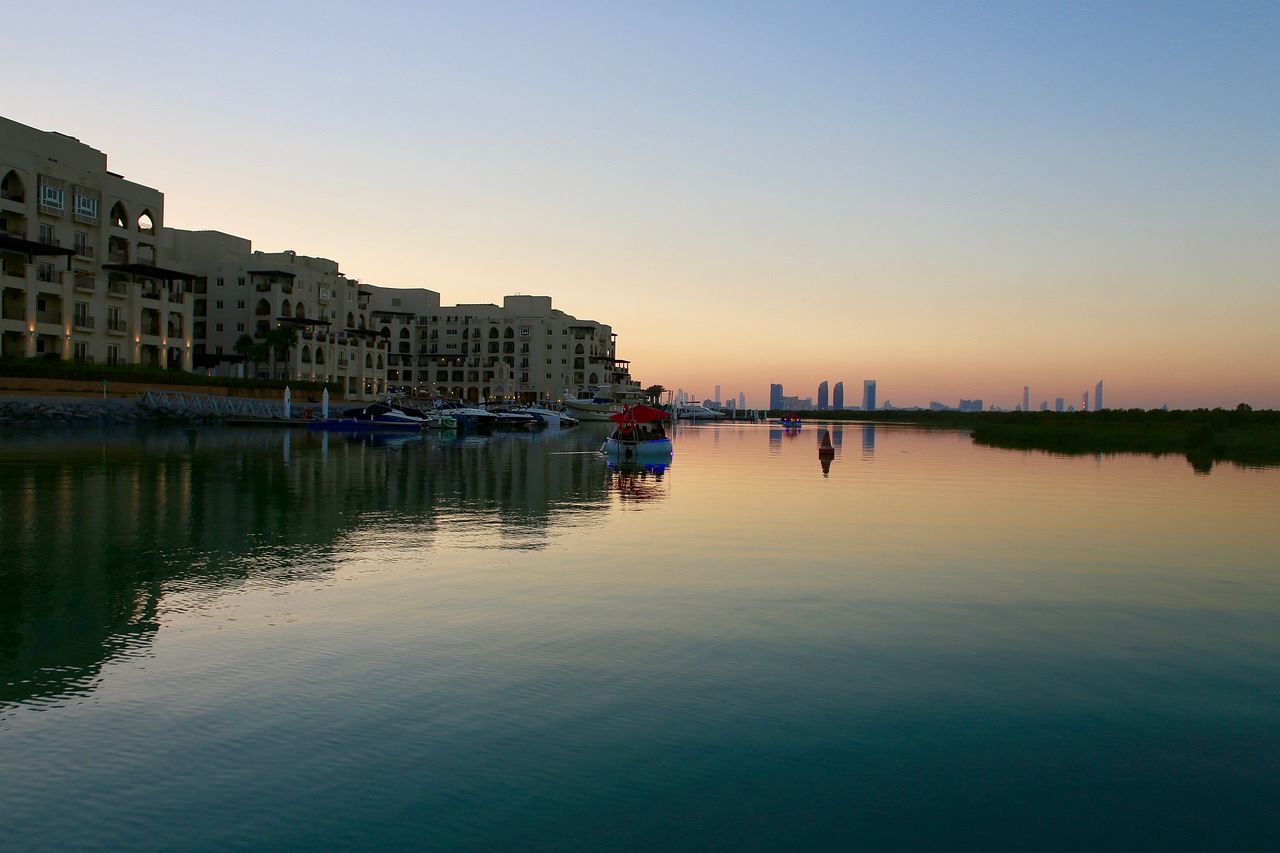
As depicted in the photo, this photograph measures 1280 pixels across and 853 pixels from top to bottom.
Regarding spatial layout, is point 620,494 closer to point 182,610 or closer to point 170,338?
point 182,610

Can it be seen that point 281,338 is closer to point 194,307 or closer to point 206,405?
point 194,307

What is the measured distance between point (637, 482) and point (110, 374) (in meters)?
66.1

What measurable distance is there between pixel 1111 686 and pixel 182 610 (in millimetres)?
12385

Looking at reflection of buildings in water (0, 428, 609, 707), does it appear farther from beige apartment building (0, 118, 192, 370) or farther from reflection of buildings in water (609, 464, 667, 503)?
beige apartment building (0, 118, 192, 370)

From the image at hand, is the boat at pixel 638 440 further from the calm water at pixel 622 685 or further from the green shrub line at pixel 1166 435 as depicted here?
the green shrub line at pixel 1166 435

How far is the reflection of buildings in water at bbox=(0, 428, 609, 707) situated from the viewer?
1191 cm

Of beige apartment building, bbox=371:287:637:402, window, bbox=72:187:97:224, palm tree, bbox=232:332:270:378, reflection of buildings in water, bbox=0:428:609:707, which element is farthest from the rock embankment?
beige apartment building, bbox=371:287:637:402

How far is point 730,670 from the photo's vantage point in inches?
424

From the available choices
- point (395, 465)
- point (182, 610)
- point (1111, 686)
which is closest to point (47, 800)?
point (182, 610)

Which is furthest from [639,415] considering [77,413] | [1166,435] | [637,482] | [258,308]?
[258,308]

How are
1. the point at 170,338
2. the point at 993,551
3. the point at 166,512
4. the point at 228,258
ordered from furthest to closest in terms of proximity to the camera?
the point at 228,258 < the point at 170,338 < the point at 166,512 < the point at 993,551

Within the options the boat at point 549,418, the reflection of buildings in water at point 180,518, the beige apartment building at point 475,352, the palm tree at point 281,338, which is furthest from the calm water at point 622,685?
the beige apartment building at point 475,352

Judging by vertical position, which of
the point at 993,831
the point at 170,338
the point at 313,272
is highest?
the point at 313,272

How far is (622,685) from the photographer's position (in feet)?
33.0
